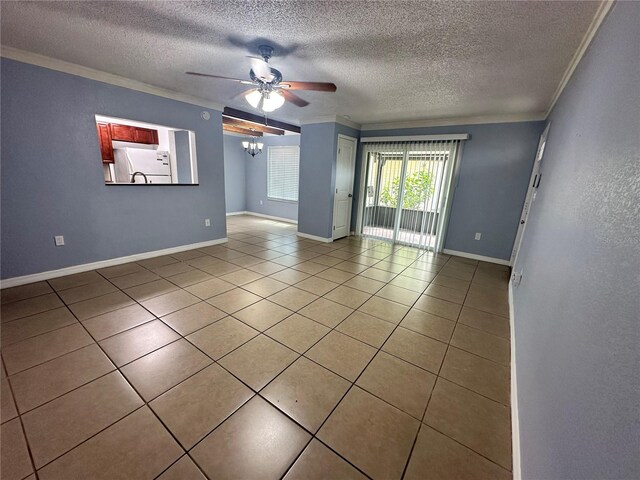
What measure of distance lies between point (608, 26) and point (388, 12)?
3.95 feet

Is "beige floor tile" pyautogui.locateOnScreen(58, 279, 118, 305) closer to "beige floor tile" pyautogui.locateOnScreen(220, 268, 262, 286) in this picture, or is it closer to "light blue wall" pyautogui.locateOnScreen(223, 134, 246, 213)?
"beige floor tile" pyautogui.locateOnScreen(220, 268, 262, 286)

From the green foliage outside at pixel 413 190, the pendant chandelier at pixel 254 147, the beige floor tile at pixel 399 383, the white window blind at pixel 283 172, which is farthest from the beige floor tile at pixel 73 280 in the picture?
the green foliage outside at pixel 413 190

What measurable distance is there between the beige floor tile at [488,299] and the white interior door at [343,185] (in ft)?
9.24

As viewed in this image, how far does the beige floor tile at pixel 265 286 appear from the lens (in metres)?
2.89

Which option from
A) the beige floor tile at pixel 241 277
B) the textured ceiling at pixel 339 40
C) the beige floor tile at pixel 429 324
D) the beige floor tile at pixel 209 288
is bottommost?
the beige floor tile at pixel 209 288

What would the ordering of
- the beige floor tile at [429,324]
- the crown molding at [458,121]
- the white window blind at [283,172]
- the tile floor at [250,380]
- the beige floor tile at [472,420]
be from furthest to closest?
the white window blind at [283,172]
the crown molding at [458,121]
the beige floor tile at [429,324]
the beige floor tile at [472,420]
the tile floor at [250,380]

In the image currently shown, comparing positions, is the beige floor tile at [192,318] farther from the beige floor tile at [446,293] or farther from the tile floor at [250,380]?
the beige floor tile at [446,293]

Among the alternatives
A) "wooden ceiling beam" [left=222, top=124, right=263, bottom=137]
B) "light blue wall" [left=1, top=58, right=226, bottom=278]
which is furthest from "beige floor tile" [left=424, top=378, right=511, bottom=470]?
"wooden ceiling beam" [left=222, top=124, right=263, bottom=137]

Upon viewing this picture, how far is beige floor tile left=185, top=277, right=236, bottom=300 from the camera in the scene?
278 centimetres

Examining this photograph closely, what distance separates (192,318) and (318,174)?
361 centimetres

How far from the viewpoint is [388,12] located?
1646mm

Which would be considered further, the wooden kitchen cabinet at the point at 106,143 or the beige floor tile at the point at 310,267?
the wooden kitchen cabinet at the point at 106,143

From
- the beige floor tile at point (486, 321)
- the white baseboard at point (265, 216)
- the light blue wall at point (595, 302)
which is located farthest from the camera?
the white baseboard at point (265, 216)

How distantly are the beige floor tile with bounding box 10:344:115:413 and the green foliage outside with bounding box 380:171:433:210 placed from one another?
15.8ft
